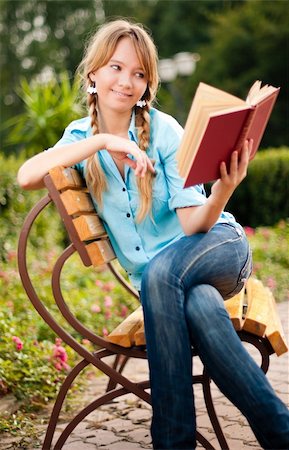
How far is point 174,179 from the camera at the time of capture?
3105 mm

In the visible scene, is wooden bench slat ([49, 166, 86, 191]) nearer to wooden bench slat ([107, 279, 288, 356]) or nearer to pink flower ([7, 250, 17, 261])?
wooden bench slat ([107, 279, 288, 356])

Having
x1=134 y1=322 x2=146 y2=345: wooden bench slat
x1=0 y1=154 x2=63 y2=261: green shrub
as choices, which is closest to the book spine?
x1=134 y1=322 x2=146 y2=345: wooden bench slat

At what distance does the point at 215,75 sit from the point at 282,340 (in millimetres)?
25953

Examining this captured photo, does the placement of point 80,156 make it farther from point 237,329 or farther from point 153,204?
point 237,329

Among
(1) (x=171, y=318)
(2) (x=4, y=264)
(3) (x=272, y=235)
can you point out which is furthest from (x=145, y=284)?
(3) (x=272, y=235)

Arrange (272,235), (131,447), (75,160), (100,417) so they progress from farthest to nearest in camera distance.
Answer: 1. (272,235)
2. (100,417)
3. (131,447)
4. (75,160)

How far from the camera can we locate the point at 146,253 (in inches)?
126

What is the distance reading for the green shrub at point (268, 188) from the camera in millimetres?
11539

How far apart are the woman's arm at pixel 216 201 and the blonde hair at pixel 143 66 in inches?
6.7

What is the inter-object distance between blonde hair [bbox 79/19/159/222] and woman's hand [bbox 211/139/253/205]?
0.37 m

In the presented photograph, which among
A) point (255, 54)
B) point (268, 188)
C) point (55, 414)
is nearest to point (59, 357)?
point (55, 414)

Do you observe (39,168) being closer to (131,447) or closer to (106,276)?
(131,447)

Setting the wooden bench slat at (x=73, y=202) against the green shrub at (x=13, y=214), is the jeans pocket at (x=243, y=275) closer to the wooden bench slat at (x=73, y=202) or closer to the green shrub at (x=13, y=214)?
the wooden bench slat at (x=73, y=202)

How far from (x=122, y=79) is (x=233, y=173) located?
65cm
